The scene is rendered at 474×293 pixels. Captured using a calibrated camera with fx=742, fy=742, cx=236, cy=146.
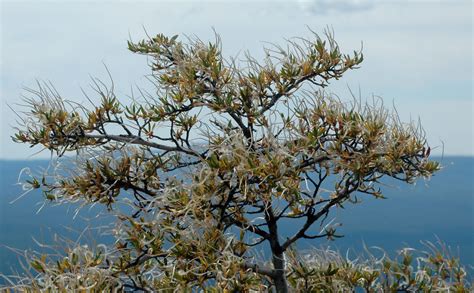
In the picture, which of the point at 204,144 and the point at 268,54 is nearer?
the point at 204,144

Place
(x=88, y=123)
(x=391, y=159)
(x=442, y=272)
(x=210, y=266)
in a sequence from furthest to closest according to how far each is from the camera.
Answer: (x=442, y=272) → (x=88, y=123) → (x=391, y=159) → (x=210, y=266)

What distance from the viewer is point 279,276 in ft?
17.1

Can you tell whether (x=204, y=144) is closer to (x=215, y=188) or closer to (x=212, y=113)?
(x=212, y=113)

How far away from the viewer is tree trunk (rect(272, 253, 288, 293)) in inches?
205

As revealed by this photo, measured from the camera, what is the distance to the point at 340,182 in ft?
17.0

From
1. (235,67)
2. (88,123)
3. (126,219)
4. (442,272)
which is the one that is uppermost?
(235,67)

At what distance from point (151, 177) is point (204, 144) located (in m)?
0.51

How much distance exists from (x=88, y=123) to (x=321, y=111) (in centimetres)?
160

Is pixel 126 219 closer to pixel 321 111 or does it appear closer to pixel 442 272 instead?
pixel 321 111

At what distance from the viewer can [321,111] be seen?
488 cm

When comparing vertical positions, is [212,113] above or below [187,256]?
above

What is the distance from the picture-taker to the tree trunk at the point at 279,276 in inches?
205

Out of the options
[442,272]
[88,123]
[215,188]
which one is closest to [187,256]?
[215,188]

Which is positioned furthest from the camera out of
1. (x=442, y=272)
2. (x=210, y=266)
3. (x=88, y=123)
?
(x=442, y=272)
